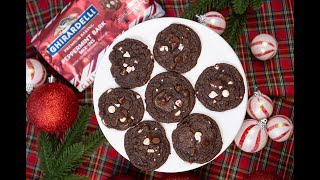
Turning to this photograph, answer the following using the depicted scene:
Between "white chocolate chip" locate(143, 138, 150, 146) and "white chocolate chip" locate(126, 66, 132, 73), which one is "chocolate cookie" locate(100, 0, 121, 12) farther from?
"white chocolate chip" locate(143, 138, 150, 146)

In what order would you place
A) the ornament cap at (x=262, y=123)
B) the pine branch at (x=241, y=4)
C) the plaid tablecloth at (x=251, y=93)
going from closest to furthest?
the pine branch at (x=241, y=4), the ornament cap at (x=262, y=123), the plaid tablecloth at (x=251, y=93)

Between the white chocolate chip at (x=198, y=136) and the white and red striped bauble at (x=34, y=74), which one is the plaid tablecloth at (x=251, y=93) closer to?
the white and red striped bauble at (x=34, y=74)

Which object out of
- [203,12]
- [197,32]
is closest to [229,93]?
[197,32]

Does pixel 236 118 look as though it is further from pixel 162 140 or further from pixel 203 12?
pixel 203 12

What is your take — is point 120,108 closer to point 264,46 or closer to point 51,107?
point 51,107

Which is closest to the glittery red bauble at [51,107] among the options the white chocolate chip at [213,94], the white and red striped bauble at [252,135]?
the white chocolate chip at [213,94]

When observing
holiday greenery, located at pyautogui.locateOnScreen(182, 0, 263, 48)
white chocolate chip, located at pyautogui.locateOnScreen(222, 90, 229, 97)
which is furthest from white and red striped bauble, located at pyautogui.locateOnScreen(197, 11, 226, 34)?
white chocolate chip, located at pyautogui.locateOnScreen(222, 90, 229, 97)

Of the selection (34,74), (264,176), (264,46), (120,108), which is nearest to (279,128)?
(264,176)
